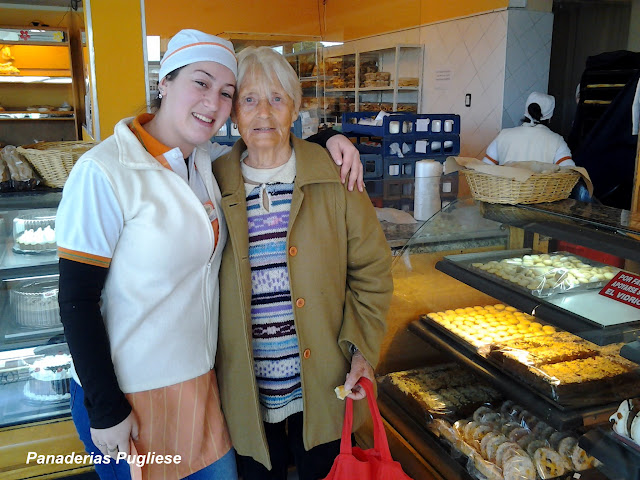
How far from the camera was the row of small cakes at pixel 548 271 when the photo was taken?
193 centimetres

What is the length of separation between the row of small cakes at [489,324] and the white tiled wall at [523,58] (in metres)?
4.15

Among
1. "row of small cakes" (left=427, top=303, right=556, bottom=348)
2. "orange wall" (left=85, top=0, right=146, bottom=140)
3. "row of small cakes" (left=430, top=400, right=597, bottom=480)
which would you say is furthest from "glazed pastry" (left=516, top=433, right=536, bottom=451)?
"orange wall" (left=85, top=0, right=146, bottom=140)

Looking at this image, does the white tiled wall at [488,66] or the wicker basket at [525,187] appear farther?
the white tiled wall at [488,66]

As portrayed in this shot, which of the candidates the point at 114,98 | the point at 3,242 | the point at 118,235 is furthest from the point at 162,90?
the point at 114,98

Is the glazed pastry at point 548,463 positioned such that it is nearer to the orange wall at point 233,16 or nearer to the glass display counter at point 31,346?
the glass display counter at point 31,346

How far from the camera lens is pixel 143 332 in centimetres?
141

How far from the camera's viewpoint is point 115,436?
53.9 inches

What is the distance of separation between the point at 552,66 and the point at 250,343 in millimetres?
6771

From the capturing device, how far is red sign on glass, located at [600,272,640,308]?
5.58 feet

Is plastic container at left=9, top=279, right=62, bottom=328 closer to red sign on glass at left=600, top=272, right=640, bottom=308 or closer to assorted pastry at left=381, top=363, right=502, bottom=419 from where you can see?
assorted pastry at left=381, top=363, right=502, bottom=419

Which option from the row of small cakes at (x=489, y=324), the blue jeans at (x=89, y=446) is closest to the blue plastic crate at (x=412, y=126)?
the row of small cakes at (x=489, y=324)

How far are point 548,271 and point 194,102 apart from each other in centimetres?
142

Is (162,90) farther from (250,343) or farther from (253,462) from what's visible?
A: (253,462)

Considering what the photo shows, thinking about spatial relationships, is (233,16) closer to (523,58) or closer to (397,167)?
(523,58)
